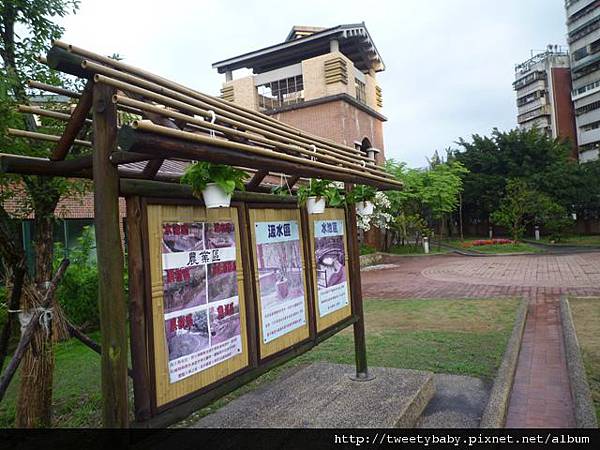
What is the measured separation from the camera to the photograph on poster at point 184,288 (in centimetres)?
244

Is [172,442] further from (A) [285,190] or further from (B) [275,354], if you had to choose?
(A) [285,190]

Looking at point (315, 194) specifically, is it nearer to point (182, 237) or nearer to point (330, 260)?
point (330, 260)

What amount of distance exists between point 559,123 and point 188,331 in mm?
53069

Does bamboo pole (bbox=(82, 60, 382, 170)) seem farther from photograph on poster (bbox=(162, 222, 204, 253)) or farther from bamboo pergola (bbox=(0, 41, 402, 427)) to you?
photograph on poster (bbox=(162, 222, 204, 253))

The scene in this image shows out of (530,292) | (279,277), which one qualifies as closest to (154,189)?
(279,277)

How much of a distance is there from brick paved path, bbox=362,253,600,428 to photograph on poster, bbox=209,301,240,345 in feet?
8.74

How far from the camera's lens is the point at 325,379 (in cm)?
447

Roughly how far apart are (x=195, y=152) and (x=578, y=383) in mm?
4453

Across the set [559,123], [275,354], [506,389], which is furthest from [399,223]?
[559,123]

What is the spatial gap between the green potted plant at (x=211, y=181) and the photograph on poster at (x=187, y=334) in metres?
0.68

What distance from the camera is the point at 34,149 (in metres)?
3.90

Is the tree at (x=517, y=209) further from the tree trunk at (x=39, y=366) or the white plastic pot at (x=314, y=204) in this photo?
the tree trunk at (x=39, y=366)

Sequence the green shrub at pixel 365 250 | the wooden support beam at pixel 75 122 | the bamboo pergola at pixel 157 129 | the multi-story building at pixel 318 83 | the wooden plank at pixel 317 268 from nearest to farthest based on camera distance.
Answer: the bamboo pergola at pixel 157 129 → the wooden support beam at pixel 75 122 → the wooden plank at pixel 317 268 → the multi-story building at pixel 318 83 → the green shrub at pixel 365 250

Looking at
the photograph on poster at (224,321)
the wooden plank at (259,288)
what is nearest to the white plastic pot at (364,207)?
the wooden plank at (259,288)
